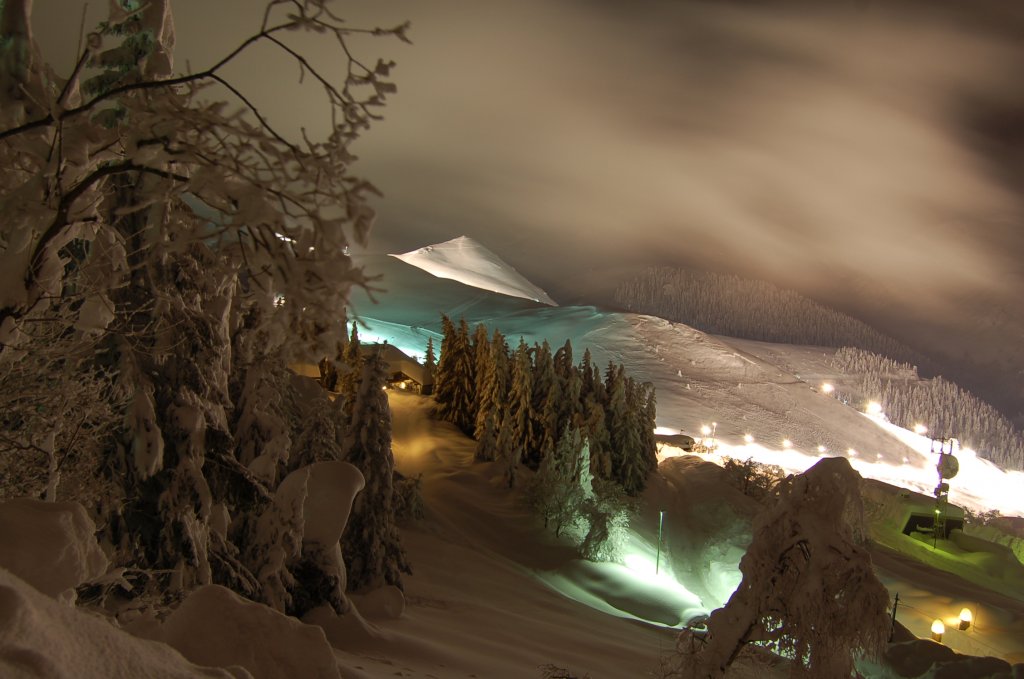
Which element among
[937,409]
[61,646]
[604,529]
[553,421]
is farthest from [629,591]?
[937,409]

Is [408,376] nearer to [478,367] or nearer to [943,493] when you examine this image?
[478,367]

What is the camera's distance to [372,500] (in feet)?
79.5

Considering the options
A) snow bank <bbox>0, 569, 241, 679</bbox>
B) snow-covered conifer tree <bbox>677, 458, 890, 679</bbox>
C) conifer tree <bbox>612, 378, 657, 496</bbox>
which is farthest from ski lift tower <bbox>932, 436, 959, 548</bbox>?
snow bank <bbox>0, 569, 241, 679</bbox>

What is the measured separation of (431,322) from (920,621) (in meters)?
108

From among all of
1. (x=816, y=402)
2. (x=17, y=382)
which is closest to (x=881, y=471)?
(x=816, y=402)

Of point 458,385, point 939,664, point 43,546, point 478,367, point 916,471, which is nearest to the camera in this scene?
point 43,546

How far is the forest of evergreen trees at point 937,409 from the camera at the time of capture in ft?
553

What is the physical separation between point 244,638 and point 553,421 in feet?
154

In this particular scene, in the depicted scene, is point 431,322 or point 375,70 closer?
point 375,70

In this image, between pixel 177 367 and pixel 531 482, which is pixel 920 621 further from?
pixel 177 367

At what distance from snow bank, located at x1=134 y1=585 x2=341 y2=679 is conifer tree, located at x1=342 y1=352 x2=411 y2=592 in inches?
685

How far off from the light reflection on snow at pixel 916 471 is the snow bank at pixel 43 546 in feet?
212

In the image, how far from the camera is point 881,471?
83438 millimetres

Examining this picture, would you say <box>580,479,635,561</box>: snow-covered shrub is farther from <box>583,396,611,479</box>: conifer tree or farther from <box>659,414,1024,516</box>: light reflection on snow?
<box>659,414,1024,516</box>: light reflection on snow
